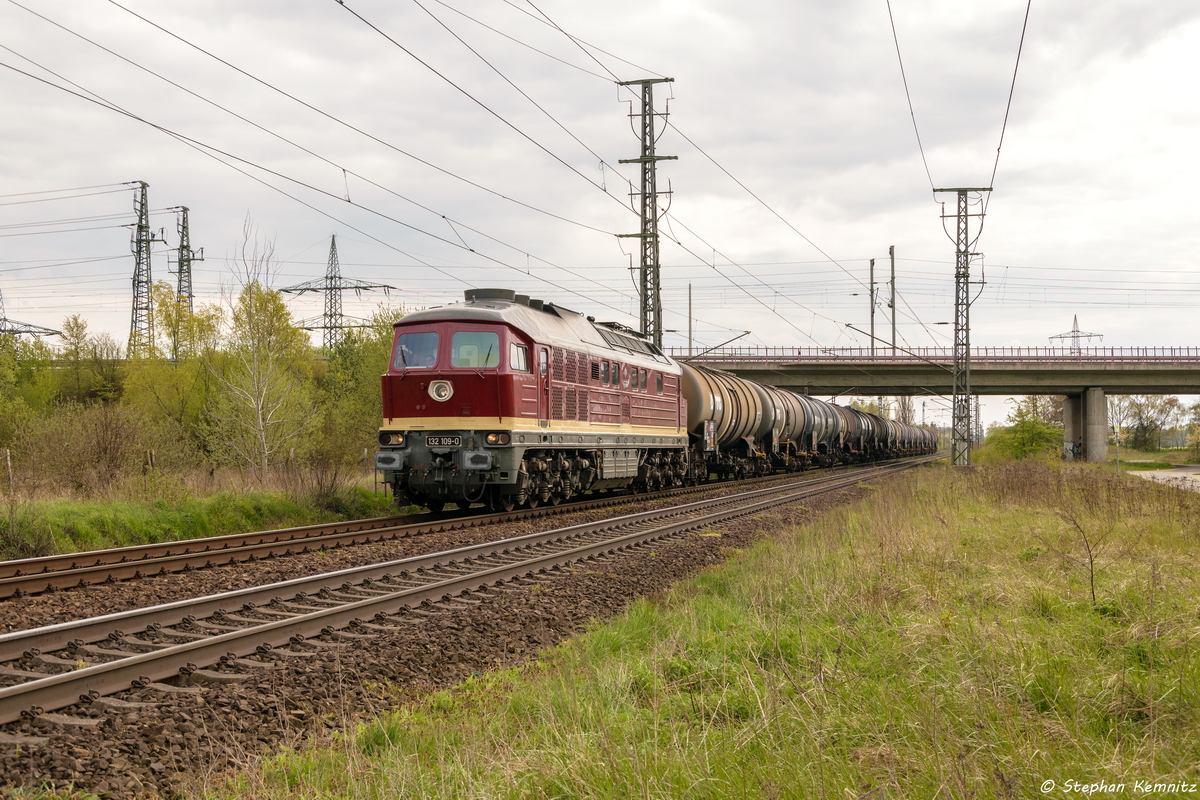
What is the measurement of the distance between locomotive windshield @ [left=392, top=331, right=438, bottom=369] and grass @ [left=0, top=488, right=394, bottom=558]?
347 cm

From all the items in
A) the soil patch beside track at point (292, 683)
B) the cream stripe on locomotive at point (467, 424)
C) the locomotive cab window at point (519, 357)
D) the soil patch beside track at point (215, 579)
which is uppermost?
the locomotive cab window at point (519, 357)

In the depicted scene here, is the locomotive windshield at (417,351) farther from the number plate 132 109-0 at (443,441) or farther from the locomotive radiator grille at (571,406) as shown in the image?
the locomotive radiator grille at (571,406)

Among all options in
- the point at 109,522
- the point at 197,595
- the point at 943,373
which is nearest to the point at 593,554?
the point at 197,595

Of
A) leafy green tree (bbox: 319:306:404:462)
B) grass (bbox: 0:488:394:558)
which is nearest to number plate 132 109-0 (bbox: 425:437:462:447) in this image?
grass (bbox: 0:488:394:558)

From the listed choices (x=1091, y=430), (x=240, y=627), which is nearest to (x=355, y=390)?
(x=240, y=627)

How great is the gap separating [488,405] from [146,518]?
5864 millimetres

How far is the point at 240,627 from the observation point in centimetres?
746

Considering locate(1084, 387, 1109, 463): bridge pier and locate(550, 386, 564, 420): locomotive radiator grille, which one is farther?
locate(1084, 387, 1109, 463): bridge pier

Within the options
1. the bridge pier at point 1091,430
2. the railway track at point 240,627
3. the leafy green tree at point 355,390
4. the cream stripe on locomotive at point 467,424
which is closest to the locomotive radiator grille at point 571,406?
the cream stripe on locomotive at point 467,424

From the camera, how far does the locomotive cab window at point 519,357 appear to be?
16094 mm

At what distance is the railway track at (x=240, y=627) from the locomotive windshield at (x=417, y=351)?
525 cm

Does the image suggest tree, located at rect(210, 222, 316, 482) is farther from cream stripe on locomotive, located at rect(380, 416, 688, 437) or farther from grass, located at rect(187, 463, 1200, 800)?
grass, located at rect(187, 463, 1200, 800)

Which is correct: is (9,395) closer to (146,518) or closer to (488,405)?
(146,518)

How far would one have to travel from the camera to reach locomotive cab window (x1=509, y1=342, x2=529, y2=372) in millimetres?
16094
